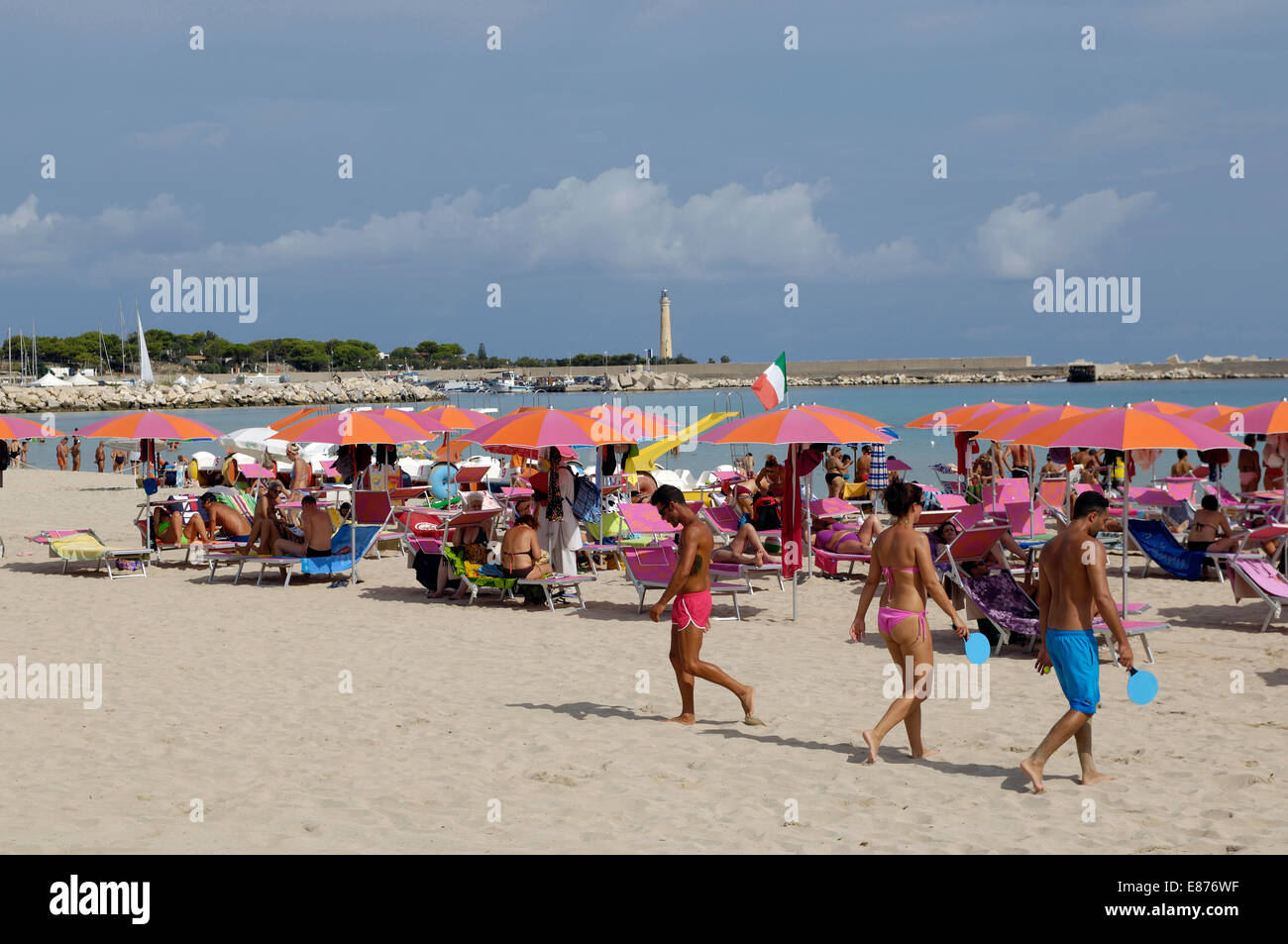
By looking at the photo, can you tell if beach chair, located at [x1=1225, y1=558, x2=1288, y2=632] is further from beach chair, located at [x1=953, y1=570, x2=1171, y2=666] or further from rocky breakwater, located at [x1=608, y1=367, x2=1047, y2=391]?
rocky breakwater, located at [x1=608, y1=367, x2=1047, y2=391]

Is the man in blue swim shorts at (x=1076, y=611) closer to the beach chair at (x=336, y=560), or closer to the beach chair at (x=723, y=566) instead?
the beach chair at (x=723, y=566)

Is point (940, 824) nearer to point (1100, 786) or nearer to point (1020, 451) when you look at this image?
point (1100, 786)

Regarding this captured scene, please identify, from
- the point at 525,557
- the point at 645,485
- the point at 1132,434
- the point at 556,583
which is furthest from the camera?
the point at 645,485

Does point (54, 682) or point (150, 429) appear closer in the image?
point (54, 682)

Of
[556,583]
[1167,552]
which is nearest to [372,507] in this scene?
[556,583]

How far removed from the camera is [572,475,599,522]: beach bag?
10820mm

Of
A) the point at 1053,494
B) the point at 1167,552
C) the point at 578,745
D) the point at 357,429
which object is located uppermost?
the point at 357,429

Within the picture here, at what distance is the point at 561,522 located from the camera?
424 inches

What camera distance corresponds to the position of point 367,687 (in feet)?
23.9

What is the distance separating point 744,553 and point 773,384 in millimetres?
1646

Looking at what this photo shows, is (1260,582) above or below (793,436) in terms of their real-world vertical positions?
below

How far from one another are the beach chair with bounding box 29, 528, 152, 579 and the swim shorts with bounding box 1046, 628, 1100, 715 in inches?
378

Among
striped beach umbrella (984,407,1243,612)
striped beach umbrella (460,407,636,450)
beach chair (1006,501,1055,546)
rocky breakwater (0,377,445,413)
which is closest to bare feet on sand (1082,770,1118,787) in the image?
striped beach umbrella (984,407,1243,612)

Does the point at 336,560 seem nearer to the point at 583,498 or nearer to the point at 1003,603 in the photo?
the point at 583,498
